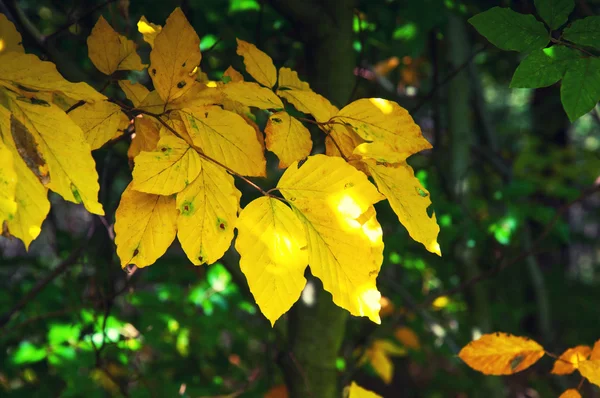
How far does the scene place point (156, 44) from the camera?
0.73 metres

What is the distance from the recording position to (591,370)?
85cm

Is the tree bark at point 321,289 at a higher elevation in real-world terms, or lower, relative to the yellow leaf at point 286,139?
lower

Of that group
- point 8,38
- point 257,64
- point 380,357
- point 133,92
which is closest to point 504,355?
point 257,64

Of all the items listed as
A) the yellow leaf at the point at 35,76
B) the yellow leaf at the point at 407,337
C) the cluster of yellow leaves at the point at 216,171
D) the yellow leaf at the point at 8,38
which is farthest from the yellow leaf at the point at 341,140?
the yellow leaf at the point at 407,337

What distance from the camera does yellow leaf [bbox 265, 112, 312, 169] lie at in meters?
0.75

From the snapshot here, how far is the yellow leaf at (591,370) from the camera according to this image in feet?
2.72

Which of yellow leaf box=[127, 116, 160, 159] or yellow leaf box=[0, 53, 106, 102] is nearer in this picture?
yellow leaf box=[0, 53, 106, 102]

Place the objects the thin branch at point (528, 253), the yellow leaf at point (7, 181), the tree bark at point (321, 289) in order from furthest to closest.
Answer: the thin branch at point (528, 253)
the tree bark at point (321, 289)
the yellow leaf at point (7, 181)

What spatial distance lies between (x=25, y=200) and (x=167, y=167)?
0.16 meters

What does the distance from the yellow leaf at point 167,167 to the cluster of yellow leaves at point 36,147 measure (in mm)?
56

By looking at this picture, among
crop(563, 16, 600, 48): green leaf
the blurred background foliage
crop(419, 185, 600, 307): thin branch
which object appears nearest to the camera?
crop(563, 16, 600, 48): green leaf

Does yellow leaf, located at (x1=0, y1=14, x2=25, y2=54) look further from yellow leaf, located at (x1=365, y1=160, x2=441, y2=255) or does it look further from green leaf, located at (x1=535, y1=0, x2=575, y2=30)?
green leaf, located at (x1=535, y1=0, x2=575, y2=30)

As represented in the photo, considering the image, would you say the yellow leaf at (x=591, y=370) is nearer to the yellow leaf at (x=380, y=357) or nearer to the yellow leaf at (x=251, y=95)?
the yellow leaf at (x=251, y=95)

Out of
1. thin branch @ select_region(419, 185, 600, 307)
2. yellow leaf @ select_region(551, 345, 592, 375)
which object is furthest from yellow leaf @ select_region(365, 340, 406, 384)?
yellow leaf @ select_region(551, 345, 592, 375)
